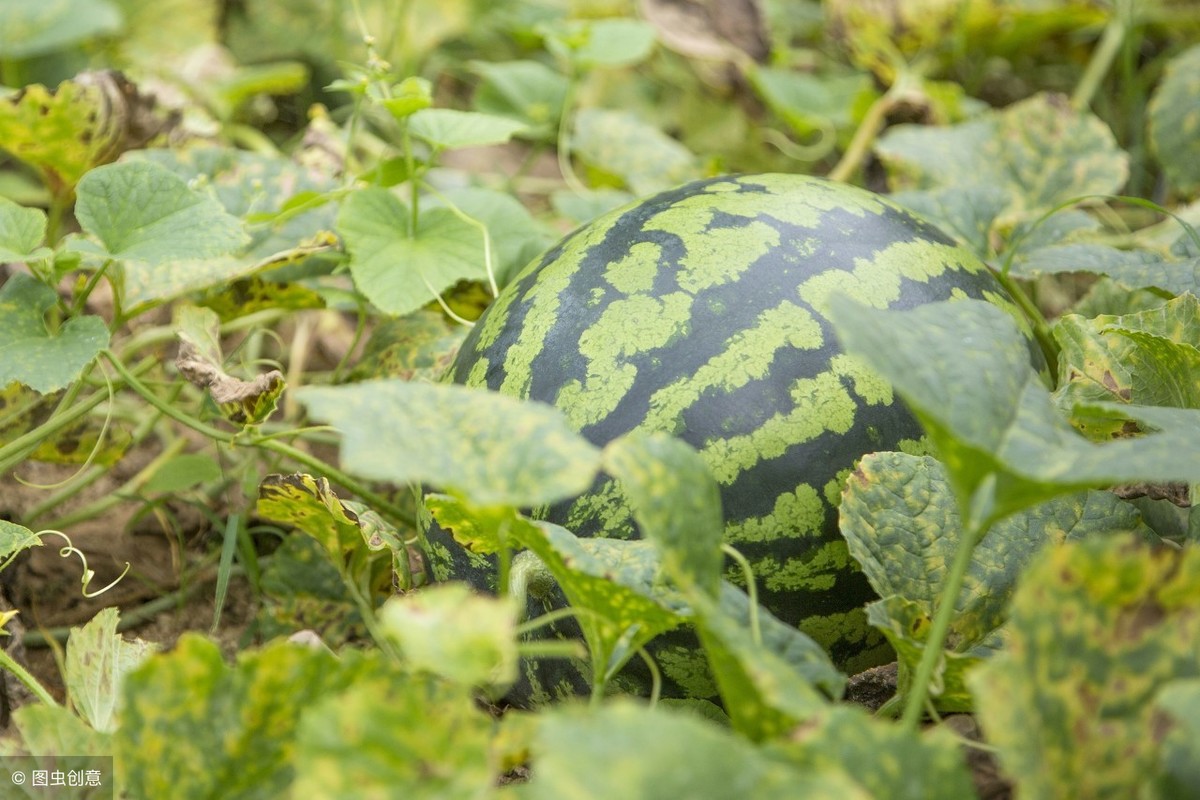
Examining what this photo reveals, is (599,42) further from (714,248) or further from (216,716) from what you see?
(216,716)

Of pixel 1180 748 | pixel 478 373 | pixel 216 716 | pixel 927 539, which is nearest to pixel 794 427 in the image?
pixel 927 539

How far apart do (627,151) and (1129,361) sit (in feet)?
4.41

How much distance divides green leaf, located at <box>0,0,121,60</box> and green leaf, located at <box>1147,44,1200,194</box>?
225 cm

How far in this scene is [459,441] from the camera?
828mm

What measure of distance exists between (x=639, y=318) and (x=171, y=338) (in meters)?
0.98

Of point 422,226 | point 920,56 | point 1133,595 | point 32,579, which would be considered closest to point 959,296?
point 1133,595

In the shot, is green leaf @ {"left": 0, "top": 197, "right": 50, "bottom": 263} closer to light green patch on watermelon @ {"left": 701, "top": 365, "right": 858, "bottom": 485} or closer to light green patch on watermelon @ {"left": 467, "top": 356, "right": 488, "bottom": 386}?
light green patch on watermelon @ {"left": 467, "top": 356, "right": 488, "bottom": 386}

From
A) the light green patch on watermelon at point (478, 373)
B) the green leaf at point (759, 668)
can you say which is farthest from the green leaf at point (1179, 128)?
the green leaf at point (759, 668)

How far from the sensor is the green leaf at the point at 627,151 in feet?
7.80

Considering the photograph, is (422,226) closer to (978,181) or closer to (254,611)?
(254,611)

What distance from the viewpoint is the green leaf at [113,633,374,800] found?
870 mm

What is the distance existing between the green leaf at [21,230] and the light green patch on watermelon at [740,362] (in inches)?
30.5

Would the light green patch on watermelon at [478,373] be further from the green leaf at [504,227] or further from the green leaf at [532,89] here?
the green leaf at [532,89]

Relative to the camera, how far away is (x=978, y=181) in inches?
82.8
